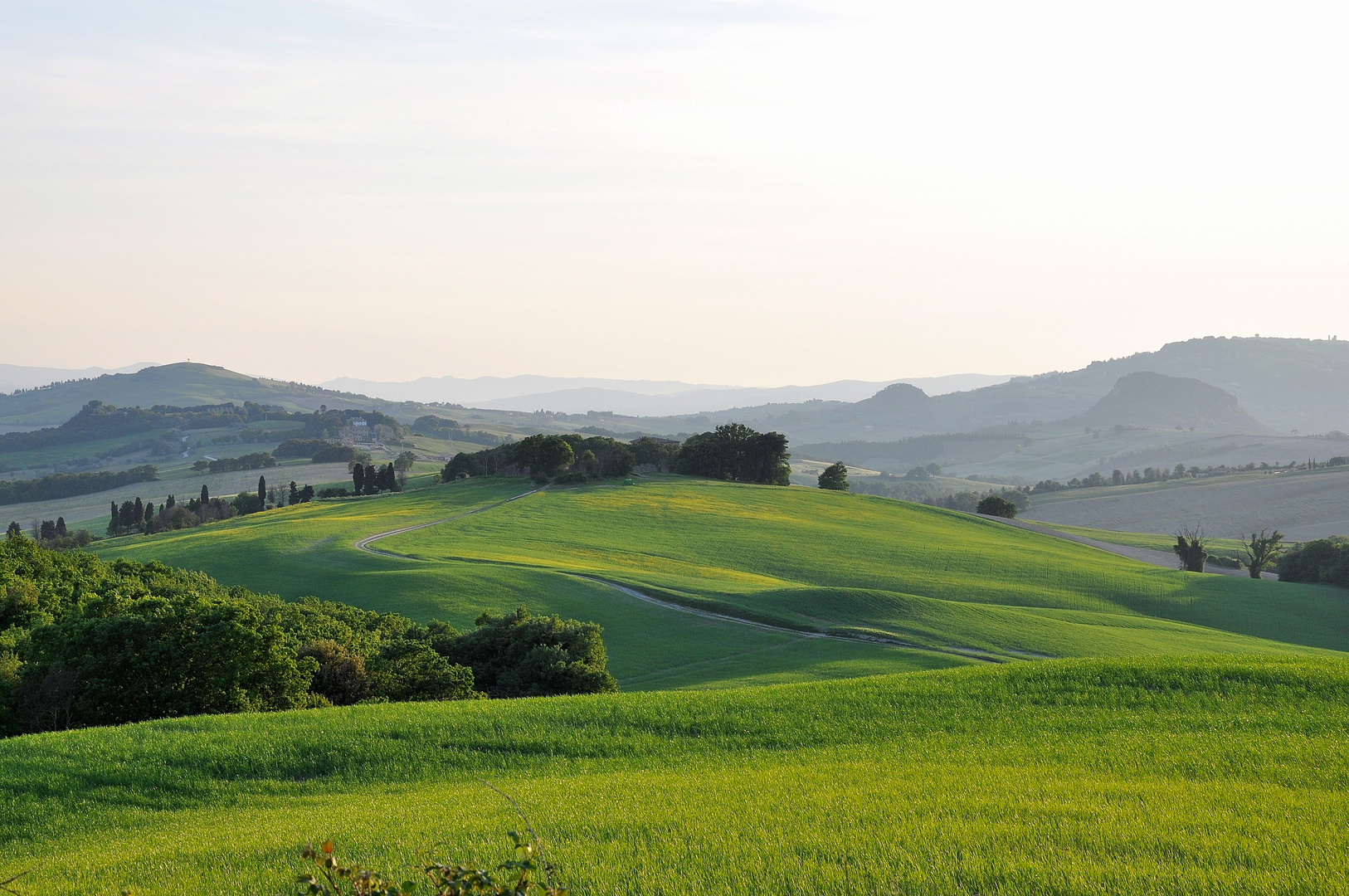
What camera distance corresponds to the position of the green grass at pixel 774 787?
1061cm

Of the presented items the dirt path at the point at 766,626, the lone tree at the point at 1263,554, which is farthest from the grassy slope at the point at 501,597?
the lone tree at the point at 1263,554

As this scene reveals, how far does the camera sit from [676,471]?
423ft

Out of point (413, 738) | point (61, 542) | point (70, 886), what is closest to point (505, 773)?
point (413, 738)

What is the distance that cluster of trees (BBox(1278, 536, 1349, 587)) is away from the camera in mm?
78500

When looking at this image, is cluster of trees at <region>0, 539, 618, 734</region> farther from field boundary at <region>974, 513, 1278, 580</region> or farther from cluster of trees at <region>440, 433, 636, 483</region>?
field boundary at <region>974, 513, 1278, 580</region>

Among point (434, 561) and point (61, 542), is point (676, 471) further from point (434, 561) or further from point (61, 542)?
point (61, 542)

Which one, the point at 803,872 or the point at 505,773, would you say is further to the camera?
the point at 505,773

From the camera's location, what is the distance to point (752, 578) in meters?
68.7

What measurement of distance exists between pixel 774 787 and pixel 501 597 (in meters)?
42.3

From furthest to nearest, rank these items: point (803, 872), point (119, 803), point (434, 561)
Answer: point (434, 561) < point (119, 803) < point (803, 872)

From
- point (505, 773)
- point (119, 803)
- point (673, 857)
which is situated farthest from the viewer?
point (505, 773)

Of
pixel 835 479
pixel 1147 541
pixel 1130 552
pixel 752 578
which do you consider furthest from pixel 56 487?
pixel 1147 541

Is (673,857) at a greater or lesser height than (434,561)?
greater

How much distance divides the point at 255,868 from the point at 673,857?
5.21 m
